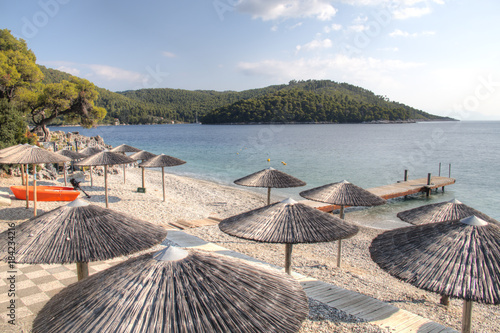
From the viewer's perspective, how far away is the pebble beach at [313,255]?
547 cm

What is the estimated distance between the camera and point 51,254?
150 inches

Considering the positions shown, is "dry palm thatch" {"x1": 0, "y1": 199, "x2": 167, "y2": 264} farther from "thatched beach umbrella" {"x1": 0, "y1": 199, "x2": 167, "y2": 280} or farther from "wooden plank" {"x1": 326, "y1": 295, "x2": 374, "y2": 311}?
"wooden plank" {"x1": 326, "y1": 295, "x2": 374, "y2": 311}

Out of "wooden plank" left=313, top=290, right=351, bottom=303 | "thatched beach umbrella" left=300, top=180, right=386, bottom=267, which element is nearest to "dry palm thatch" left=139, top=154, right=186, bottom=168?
"thatched beach umbrella" left=300, top=180, right=386, bottom=267

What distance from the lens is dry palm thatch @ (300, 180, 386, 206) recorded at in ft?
27.5

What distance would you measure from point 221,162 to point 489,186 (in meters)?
24.9

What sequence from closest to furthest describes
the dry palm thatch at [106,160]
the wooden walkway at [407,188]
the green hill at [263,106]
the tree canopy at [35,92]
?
the dry palm thatch at [106,160], the wooden walkway at [407,188], the tree canopy at [35,92], the green hill at [263,106]

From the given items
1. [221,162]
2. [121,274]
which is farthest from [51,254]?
[221,162]

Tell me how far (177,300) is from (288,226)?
310cm

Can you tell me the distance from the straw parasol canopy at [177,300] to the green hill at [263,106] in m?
107

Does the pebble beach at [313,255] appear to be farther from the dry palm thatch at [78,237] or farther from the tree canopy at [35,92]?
the tree canopy at [35,92]

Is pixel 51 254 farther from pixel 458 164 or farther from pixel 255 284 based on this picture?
pixel 458 164

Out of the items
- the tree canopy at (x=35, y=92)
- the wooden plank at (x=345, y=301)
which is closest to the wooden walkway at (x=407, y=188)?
the wooden plank at (x=345, y=301)

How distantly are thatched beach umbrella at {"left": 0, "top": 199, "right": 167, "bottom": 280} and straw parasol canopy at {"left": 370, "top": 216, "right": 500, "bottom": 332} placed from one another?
3.19 metres

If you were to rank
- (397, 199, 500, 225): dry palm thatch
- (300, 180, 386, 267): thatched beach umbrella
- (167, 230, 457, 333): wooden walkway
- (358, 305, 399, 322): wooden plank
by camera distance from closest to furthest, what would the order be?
(167, 230, 457, 333): wooden walkway < (358, 305, 399, 322): wooden plank < (397, 199, 500, 225): dry palm thatch < (300, 180, 386, 267): thatched beach umbrella
